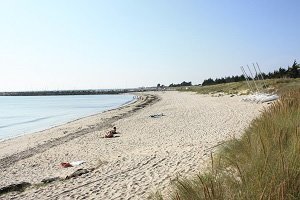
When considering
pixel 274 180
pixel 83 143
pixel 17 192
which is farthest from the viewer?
pixel 83 143

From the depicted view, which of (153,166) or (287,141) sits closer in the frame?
(287,141)

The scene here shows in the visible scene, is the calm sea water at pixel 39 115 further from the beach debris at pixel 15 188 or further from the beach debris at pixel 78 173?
the beach debris at pixel 78 173

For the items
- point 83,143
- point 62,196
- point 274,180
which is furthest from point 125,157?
point 274,180

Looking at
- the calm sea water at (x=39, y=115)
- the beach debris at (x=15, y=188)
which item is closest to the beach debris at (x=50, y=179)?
the beach debris at (x=15, y=188)

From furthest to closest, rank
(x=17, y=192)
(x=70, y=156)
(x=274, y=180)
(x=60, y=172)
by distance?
(x=70, y=156)
(x=60, y=172)
(x=17, y=192)
(x=274, y=180)

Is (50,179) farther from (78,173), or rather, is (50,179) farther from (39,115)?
(39,115)

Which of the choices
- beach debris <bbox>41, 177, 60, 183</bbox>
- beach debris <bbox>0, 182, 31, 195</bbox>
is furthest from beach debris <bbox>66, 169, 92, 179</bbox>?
beach debris <bbox>0, 182, 31, 195</bbox>

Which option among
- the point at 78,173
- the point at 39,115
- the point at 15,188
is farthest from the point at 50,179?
the point at 39,115

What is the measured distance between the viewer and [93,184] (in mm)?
7578

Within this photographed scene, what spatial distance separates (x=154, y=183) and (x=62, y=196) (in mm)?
1729

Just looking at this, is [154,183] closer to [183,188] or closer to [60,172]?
[183,188]

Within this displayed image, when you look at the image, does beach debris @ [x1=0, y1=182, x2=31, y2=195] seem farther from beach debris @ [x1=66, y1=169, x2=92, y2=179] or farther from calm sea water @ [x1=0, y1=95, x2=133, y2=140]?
calm sea water @ [x1=0, y1=95, x2=133, y2=140]

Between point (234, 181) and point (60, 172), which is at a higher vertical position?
point (234, 181)

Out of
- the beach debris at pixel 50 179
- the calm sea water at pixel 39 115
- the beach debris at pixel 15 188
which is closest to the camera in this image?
the beach debris at pixel 15 188
